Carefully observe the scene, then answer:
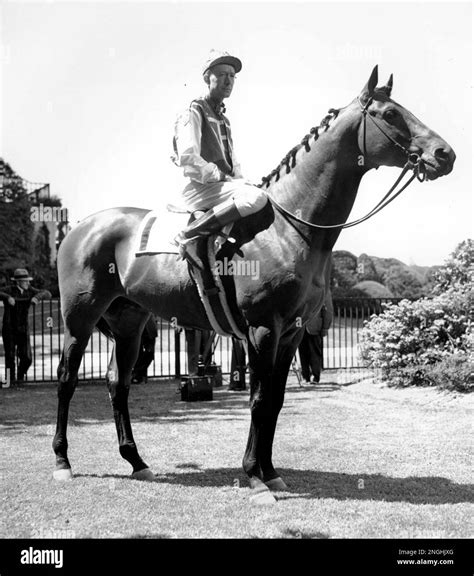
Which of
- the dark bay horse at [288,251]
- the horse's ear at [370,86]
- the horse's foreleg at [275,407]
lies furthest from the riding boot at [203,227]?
the horse's ear at [370,86]

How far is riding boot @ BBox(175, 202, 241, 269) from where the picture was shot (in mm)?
5250

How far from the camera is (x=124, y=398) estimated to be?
6391 millimetres

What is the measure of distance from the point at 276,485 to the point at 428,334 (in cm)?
678

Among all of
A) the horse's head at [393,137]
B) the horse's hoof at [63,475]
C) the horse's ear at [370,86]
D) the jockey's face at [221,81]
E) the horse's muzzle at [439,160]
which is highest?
the jockey's face at [221,81]

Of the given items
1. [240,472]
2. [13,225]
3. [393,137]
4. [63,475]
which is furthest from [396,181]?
[13,225]

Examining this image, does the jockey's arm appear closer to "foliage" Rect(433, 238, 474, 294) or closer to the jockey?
the jockey

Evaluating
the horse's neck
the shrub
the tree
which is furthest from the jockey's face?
the tree

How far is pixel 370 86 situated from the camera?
16.8 ft

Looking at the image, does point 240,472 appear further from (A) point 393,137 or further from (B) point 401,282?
(B) point 401,282

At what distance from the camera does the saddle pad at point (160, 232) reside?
18.7 feet

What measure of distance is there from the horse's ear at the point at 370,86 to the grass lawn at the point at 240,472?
299 centimetres

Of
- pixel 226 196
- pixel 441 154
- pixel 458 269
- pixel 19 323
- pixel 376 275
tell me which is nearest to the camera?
pixel 441 154

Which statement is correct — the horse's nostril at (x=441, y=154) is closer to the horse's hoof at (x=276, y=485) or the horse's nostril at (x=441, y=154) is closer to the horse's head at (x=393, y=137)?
the horse's head at (x=393, y=137)

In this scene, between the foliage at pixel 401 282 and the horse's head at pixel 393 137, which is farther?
the foliage at pixel 401 282
